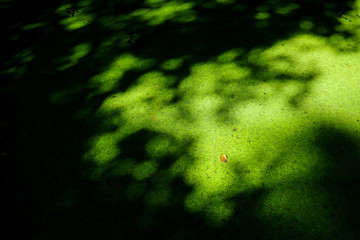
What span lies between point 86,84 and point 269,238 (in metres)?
2.09

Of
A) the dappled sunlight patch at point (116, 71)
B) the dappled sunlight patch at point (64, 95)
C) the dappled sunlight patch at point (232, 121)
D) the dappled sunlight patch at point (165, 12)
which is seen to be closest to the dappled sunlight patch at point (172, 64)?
the dappled sunlight patch at point (232, 121)

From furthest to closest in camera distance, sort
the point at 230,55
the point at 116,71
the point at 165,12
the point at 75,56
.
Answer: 1. the point at 165,12
2. the point at 75,56
3. the point at 116,71
4. the point at 230,55

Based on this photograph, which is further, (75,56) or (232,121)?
(75,56)

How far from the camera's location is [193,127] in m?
1.88

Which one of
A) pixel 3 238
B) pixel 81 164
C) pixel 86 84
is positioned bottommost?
pixel 3 238

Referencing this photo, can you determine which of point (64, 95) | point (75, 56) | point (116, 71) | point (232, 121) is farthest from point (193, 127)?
point (75, 56)

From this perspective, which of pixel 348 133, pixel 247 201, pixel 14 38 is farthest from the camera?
pixel 14 38

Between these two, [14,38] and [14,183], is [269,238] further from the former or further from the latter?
[14,38]

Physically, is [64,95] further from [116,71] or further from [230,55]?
[230,55]

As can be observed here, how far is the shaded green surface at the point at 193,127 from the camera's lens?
1460 mm

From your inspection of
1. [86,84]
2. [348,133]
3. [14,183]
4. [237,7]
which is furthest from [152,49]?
[348,133]

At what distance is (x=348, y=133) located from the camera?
1.66 m

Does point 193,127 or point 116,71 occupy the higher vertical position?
point 116,71

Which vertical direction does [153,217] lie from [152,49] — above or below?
below
